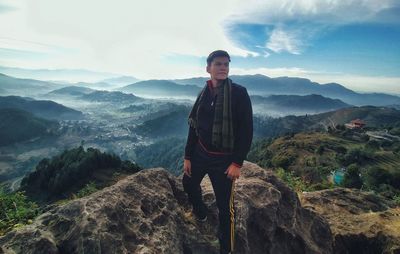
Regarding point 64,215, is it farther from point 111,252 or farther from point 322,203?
point 322,203

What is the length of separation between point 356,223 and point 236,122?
22.8 feet

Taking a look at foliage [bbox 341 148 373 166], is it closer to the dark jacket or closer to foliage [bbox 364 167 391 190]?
foliage [bbox 364 167 391 190]

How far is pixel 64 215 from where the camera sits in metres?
6.26

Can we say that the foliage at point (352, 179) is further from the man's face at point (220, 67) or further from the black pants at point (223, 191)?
the man's face at point (220, 67)

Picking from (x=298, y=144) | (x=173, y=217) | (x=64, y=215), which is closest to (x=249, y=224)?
(x=173, y=217)

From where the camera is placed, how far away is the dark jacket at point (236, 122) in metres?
7.13

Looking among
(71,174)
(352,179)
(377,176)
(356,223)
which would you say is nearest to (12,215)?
(356,223)

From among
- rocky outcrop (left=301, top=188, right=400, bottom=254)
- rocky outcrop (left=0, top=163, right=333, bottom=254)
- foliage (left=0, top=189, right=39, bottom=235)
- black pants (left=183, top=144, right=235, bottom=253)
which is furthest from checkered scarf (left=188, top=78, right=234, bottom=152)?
rocky outcrop (left=301, top=188, right=400, bottom=254)

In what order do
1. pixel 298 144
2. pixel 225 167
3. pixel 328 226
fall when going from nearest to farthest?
pixel 225 167 < pixel 328 226 < pixel 298 144

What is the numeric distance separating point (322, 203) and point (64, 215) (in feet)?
33.8

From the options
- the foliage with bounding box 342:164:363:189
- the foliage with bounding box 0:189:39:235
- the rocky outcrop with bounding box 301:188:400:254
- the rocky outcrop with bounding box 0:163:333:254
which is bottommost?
the foliage with bounding box 342:164:363:189

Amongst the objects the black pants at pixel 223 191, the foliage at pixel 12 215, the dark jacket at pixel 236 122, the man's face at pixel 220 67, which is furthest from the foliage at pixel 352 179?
the foliage at pixel 12 215

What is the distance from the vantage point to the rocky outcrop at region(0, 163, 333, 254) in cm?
571

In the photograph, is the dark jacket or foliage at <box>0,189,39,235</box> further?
foliage at <box>0,189,39,235</box>
